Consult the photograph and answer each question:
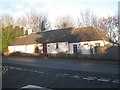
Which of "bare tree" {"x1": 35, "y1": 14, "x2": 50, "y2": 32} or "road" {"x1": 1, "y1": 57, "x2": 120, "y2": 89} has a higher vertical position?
"bare tree" {"x1": 35, "y1": 14, "x2": 50, "y2": 32}

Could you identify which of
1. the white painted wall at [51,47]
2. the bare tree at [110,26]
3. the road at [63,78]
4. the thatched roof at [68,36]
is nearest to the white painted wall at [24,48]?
the thatched roof at [68,36]

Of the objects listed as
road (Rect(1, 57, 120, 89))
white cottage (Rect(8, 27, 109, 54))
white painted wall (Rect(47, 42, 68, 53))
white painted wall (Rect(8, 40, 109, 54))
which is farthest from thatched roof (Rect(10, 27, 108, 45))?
road (Rect(1, 57, 120, 89))

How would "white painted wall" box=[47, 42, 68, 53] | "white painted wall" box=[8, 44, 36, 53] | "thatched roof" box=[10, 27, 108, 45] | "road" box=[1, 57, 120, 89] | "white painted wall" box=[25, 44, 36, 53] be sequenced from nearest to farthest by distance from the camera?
"road" box=[1, 57, 120, 89] → "thatched roof" box=[10, 27, 108, 45] → "white painted wall" box=[47, 42, 68, 53] → "white painted wall" box=[25, 44, 36, 53] → "white painted wall" box=[8, 44, 36, 53]

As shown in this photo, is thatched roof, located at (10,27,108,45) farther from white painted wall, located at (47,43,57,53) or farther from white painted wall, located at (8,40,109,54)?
white painted wall, located at (47,43,57,53)

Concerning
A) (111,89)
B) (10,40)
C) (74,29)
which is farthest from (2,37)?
(111,89)

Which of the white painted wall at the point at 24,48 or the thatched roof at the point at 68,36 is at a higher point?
the thatched roof at the point at 68,36

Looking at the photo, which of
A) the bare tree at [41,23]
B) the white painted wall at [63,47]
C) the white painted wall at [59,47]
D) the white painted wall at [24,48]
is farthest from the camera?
the bare tree at [41,23]

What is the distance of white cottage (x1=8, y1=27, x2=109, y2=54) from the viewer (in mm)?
30297

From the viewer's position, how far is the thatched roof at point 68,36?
31531 millimetres

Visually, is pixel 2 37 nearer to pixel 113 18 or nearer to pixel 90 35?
pixel 90 35

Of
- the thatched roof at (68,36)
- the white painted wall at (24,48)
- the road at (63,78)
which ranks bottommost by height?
the road at (63,78)

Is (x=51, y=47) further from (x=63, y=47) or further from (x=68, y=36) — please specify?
(x=68, y=36)

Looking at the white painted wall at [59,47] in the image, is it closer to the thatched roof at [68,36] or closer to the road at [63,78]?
the thatched roof at [68,36]

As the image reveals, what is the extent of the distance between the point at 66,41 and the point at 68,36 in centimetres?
174
